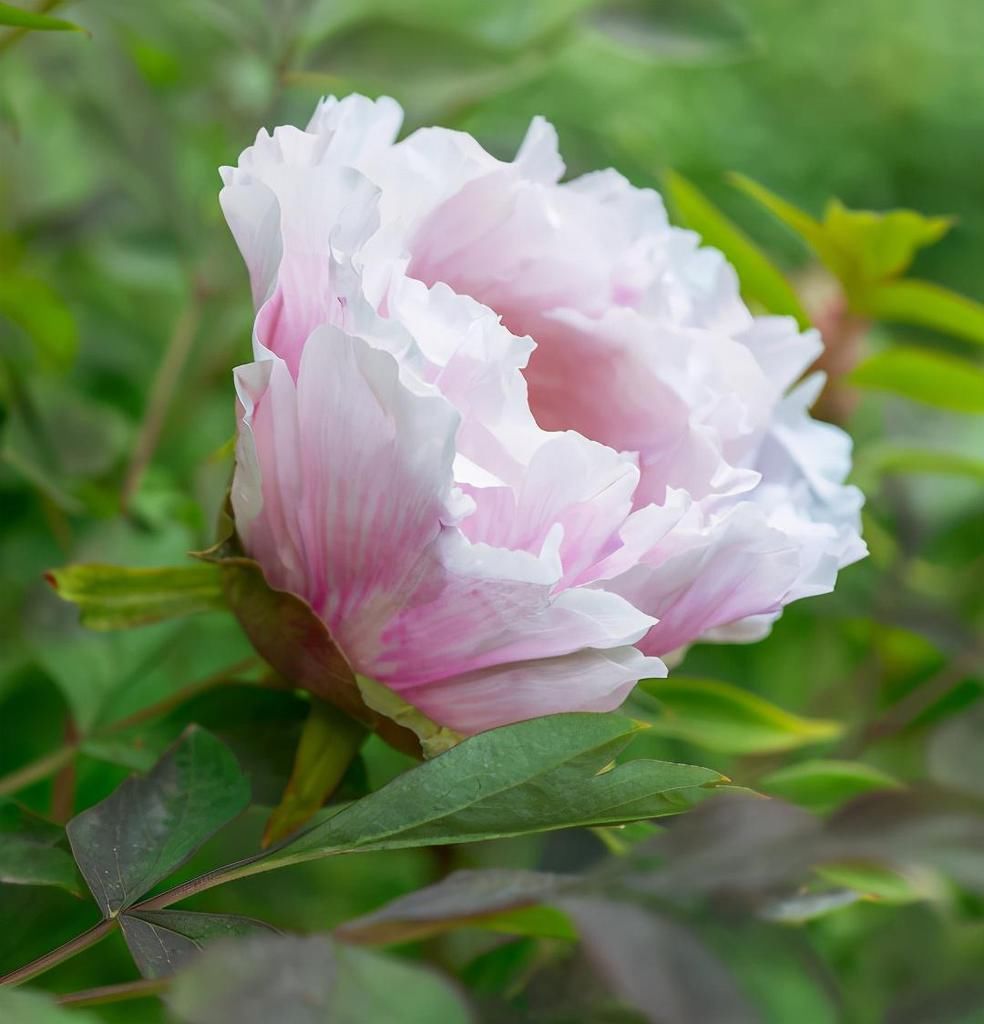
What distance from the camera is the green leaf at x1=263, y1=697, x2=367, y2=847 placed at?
19 cm

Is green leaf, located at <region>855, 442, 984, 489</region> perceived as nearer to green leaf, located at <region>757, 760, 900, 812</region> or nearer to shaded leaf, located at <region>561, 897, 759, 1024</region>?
green leaf, located at <region>757, 760, 900, 812</region>

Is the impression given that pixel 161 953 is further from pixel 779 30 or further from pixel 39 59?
pixel 779 30

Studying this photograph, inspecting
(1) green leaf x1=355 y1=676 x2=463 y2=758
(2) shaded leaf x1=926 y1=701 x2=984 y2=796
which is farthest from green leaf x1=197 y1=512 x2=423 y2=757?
(2) shaded leaf x1=926 y1=701 x2=984 y2=796

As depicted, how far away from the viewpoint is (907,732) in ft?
1.10

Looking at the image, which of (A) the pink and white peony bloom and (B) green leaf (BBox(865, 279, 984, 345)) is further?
(B) green leaf (BBox(865, 279, 984, 345))

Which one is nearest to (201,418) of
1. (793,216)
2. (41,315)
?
(41,315)

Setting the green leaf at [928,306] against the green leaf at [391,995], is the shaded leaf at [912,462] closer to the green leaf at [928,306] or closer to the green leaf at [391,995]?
the green leaf at [928,306]

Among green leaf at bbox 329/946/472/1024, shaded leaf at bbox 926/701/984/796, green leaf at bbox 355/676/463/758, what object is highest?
green leaf at bbox 329/946/472/1024

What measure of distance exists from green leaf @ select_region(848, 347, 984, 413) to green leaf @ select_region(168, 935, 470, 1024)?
0.21 metres

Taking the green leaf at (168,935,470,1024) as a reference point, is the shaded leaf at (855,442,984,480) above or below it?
below

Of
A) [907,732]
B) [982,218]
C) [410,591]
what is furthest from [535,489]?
[982,218]

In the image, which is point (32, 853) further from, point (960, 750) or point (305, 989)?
point (960, 750)

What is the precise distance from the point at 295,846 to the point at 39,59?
A: 10.1 inches

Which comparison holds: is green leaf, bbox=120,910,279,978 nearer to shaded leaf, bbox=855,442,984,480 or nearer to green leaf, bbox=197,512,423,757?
green leaf, bbox=197,512,423,757
